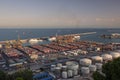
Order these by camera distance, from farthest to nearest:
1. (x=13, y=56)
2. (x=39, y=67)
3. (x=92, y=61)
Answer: (x=13, y=56) → (x=92, y=61) → (x=39, y=67)

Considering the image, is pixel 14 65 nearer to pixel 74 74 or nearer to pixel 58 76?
pixel 58 76

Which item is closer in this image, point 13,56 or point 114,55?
point 114,55

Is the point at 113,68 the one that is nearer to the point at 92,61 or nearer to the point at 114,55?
the point at 92,61

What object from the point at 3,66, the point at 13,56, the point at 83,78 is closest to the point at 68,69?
the point at 83,78

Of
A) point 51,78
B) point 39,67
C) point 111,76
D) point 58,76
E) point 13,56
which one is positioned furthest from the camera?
point 13,56

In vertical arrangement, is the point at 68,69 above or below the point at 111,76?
below

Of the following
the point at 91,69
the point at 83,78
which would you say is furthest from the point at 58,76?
the point at 91,69

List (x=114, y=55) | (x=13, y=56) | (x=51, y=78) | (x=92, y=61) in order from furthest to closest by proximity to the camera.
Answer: (x=13, y=56) → (x=114, y=55) → (x=92, y=61) → (x=51, y=78)

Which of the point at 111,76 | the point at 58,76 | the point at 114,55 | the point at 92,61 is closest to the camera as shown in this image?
the point at 111,76

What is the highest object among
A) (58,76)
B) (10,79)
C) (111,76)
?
(111,76)
